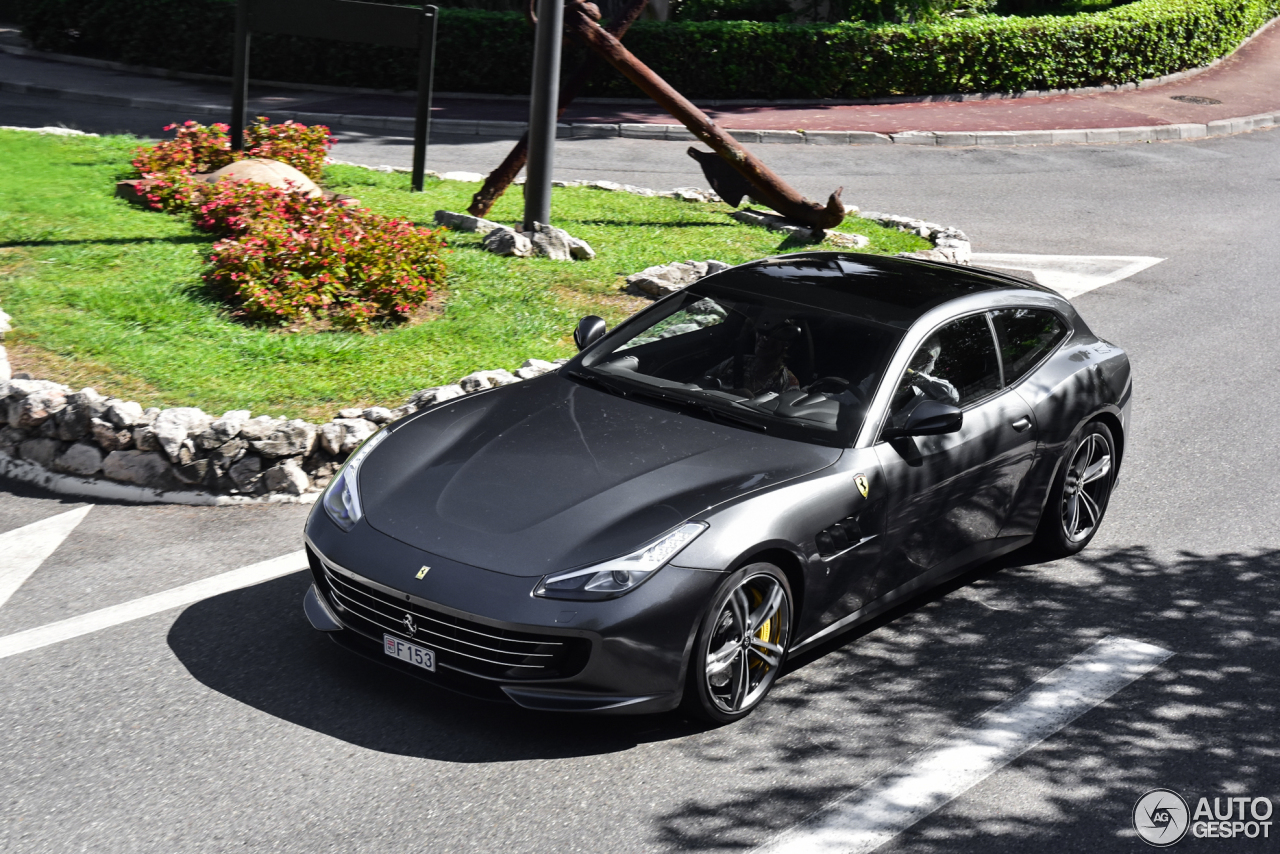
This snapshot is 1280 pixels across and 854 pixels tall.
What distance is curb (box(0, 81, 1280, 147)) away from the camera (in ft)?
63.6

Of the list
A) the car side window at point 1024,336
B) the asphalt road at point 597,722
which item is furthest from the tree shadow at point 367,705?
the car side window at point 1024,336

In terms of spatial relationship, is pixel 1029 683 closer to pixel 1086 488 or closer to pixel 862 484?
pixel 862 484

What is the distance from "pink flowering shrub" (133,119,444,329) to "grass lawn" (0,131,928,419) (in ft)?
0.65

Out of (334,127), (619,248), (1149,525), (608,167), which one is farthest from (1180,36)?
(1149,525)

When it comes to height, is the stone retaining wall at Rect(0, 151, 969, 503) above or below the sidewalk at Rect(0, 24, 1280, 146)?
below

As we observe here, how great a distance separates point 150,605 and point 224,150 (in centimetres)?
760

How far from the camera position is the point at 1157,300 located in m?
12.1

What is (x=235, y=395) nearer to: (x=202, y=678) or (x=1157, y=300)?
(x=202, y=678)

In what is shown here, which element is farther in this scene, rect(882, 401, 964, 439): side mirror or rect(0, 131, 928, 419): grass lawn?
rect(0, 131, 928, 419): grass lawn

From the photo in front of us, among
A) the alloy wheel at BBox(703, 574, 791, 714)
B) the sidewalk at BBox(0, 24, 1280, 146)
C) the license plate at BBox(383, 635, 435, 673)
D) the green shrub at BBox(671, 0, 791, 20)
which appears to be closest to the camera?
the license plate at BBox(383, 635, 435, 673)

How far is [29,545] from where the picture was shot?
21.0ft

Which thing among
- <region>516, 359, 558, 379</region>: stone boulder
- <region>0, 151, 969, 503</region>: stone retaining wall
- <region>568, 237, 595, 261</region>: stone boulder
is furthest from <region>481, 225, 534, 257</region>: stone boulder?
<region>0, 151, 969, 503</region>: stone retaining wall

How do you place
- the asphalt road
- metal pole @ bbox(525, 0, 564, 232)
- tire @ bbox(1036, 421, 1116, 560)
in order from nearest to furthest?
the asphalt road
tire @ bbox(1036, 421, 1116, 560)
metal pole @ bbox(525, 0, 564, 232)

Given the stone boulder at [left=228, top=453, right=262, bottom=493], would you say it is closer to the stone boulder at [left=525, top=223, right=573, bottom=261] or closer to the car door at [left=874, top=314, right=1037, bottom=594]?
the car door at [left=874, top=314, right=1037, bottom=594]
